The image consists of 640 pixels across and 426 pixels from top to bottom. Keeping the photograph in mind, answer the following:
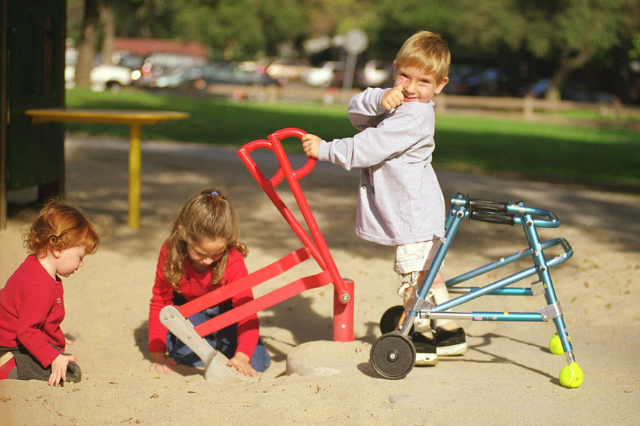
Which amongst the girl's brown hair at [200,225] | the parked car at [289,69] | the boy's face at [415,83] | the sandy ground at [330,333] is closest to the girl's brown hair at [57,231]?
the sandy ground at [330,333]

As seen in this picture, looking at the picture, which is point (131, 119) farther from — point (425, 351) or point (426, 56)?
point (425, 351)

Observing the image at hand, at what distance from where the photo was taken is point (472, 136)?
53.8 ft

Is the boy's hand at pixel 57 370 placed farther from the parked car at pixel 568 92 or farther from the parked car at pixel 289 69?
the parked car at pixel 289 69

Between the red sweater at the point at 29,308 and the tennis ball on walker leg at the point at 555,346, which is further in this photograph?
the tennis ball on walker leg at the point at 555,346

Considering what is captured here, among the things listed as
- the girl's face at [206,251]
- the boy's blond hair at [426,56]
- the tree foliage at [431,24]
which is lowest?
the girl's face at [206,251]

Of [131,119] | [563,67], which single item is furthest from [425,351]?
[563,67]

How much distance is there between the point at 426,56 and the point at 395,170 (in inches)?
20.6

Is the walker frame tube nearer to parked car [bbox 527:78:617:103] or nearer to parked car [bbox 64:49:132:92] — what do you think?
parked car [bbox 64:49:132:92]

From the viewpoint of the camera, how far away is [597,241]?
Answer: 6.21 meters

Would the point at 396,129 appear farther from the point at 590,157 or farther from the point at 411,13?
the point at 411,13

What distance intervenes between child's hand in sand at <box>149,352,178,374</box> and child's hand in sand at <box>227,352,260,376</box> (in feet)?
1.26

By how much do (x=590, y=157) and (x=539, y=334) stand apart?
9764 mm

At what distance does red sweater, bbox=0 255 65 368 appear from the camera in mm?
3016

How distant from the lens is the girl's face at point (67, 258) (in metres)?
3.07
